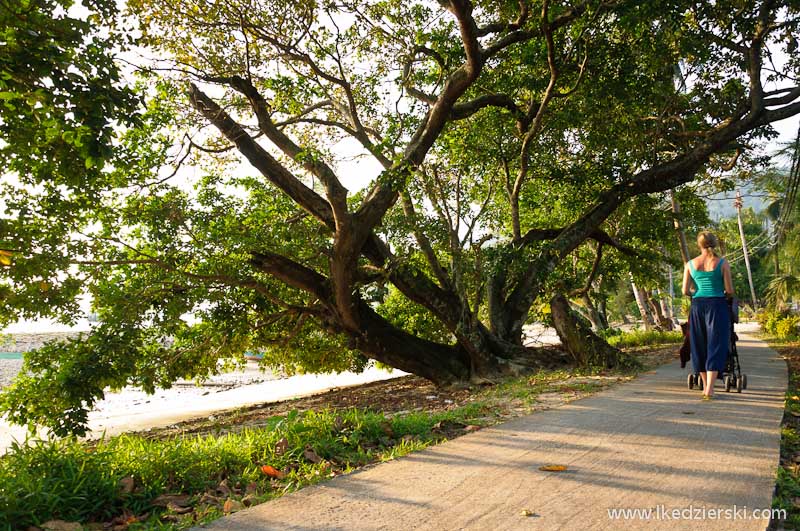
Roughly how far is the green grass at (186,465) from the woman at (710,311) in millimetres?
2847

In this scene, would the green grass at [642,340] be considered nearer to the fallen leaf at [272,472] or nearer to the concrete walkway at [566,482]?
the concrete walkway at [566,482]

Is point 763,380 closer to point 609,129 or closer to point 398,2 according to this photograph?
point 609,129

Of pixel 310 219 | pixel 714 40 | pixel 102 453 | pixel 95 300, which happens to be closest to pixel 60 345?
pixel 95 300

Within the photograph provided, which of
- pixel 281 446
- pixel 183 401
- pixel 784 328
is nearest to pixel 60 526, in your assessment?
pixel 281 446

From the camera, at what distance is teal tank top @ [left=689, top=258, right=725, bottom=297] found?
227 inches

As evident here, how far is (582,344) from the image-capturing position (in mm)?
9711

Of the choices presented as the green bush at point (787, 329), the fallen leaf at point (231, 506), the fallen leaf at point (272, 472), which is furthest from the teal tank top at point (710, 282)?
the green bush at point (787, 329)

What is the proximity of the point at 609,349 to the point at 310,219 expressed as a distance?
5.75 metres

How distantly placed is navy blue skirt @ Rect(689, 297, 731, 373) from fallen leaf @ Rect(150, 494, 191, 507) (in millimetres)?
5126

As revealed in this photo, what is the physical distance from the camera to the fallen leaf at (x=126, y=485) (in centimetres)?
304

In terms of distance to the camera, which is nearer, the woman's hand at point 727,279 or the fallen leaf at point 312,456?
the fallen leaf at point 312,456

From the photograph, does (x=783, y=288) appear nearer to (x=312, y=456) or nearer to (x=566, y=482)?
(x=566, y=482)

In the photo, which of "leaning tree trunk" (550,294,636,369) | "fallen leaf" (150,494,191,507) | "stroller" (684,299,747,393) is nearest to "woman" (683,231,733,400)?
"stroller" (684,299,747,393)

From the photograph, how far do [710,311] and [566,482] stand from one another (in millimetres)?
3621
